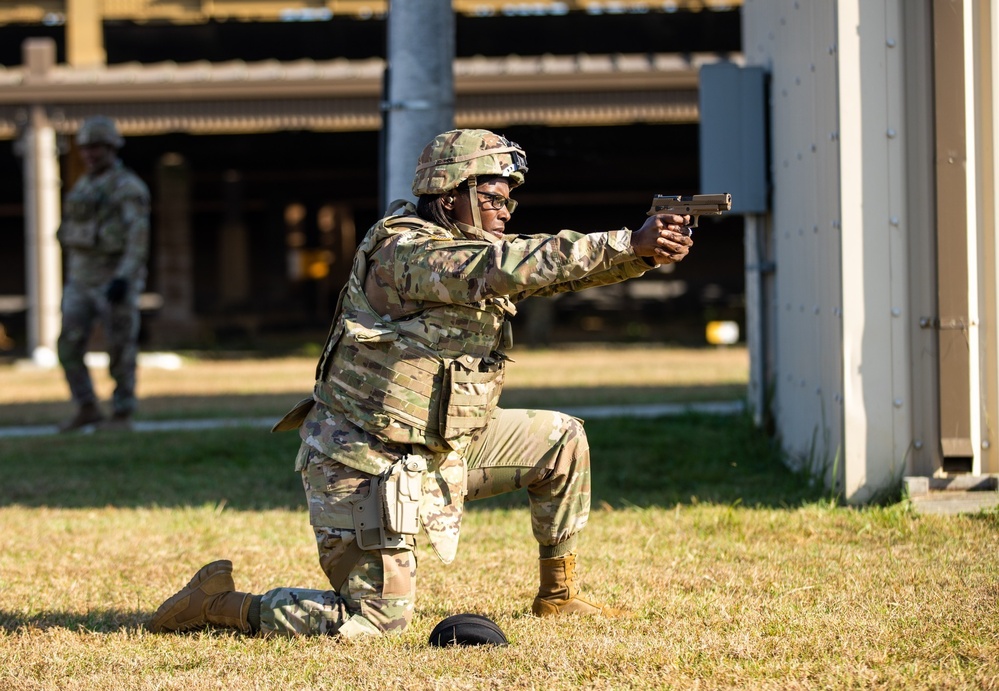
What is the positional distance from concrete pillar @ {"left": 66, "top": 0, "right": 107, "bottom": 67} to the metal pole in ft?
15.6

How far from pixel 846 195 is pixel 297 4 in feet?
57.3

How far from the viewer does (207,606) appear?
3.96m

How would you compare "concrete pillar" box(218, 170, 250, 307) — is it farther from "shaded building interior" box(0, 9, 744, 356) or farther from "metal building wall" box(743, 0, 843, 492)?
"metal building wall" box(743, 0, 843, 492)

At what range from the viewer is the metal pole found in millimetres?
16469

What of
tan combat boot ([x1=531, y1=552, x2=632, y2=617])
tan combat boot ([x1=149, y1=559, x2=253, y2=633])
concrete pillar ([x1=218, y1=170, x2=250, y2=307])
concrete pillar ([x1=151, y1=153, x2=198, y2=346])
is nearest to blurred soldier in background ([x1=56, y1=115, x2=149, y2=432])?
tan combat boot ([x1=149, y1=559, x2=253, y2=633])

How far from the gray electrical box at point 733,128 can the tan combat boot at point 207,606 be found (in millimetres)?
4310

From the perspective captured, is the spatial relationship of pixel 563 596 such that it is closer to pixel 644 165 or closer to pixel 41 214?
pixel 41 214

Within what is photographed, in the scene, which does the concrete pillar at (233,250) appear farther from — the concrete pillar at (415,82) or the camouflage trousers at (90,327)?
the concrete pillar at (415,82)

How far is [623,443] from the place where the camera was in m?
8.28

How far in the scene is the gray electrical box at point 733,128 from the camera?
24.2 ft

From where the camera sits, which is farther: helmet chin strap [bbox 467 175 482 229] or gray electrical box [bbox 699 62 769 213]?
gray electrical box [bbox 699 62 769 213]

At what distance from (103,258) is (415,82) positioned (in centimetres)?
397

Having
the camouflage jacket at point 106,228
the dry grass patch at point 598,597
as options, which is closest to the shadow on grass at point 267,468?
the dry grass patch at point 598,597

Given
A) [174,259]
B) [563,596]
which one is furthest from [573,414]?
[174,259]
